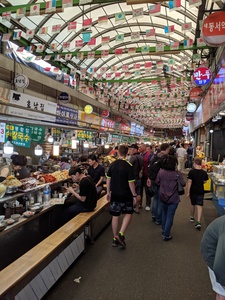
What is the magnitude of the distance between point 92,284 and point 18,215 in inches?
75.8

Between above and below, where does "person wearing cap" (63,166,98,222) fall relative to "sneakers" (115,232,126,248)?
above

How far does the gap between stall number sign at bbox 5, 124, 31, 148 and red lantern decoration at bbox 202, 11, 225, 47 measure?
5777 millimetres

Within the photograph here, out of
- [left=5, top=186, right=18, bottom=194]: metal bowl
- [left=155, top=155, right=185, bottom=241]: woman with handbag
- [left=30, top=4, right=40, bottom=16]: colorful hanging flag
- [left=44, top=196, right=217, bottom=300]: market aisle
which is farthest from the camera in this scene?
[left=30, top=4, right=40, bottom=16]: colorful hanging flag

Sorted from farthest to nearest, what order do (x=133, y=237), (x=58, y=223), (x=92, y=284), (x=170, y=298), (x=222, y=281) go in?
(x=58, y=223), (x=133, y=237), (x=92, y=284), (x=170, y=298), (x=222, y=281)

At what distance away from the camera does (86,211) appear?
18.6 feet

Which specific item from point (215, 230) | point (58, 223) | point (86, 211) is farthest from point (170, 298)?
point (58, 223)

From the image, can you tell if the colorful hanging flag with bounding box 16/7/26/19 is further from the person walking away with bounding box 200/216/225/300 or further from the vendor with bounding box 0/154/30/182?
the person walking away with bounding box 200/216/225/300

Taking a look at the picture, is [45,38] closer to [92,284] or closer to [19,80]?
A: [19,80]

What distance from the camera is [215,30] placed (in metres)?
5.69

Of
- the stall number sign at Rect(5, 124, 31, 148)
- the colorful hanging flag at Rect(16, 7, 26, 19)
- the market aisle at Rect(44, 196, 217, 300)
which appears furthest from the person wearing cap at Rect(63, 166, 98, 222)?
the colorful hanging flag at Rect(16, 7, 26, 19)

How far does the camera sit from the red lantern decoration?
223 inches

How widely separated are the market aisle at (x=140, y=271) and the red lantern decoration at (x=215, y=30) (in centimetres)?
461

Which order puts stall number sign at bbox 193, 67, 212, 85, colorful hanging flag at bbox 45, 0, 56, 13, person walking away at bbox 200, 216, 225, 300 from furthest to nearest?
stall number sign at bbox 193, 67, 212, 85, colorful hanging flag at bbox 45, 0, 56, 13, person walking away at bbox 200, 216, 225, 300

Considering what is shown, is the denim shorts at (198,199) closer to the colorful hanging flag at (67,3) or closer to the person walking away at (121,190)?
the person walking away at (121,190)
